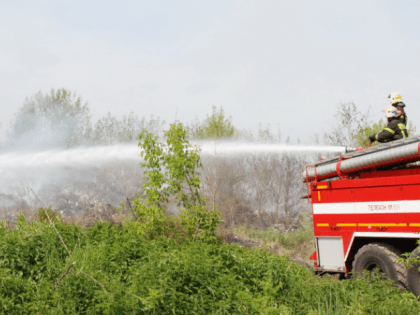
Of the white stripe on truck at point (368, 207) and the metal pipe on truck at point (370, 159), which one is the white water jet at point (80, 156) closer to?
the metal pipe on truck at point (370, 159)

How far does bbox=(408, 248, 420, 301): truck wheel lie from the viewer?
5.64m

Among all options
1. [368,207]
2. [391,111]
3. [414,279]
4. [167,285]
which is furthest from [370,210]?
[167,285]

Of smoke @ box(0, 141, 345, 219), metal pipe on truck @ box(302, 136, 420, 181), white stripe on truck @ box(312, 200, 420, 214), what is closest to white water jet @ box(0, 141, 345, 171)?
smoke @ box(0, 141, 345, 219)

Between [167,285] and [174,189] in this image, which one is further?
[174,189]

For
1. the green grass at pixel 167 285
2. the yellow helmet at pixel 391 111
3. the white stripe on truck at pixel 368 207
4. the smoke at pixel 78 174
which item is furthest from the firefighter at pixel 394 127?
the smoke at pixel 78 174

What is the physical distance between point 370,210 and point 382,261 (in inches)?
33.2

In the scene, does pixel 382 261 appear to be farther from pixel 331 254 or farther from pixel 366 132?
pixel 366 132

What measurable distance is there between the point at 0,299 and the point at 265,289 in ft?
9.52

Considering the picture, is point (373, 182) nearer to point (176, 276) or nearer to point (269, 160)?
point (176, 276)

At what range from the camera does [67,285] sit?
420 cm

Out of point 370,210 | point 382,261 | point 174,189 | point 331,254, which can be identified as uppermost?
point 174,189

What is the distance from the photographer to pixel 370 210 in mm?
6555

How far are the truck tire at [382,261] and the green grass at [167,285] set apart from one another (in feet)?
2.03

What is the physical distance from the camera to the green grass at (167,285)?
3824mm
